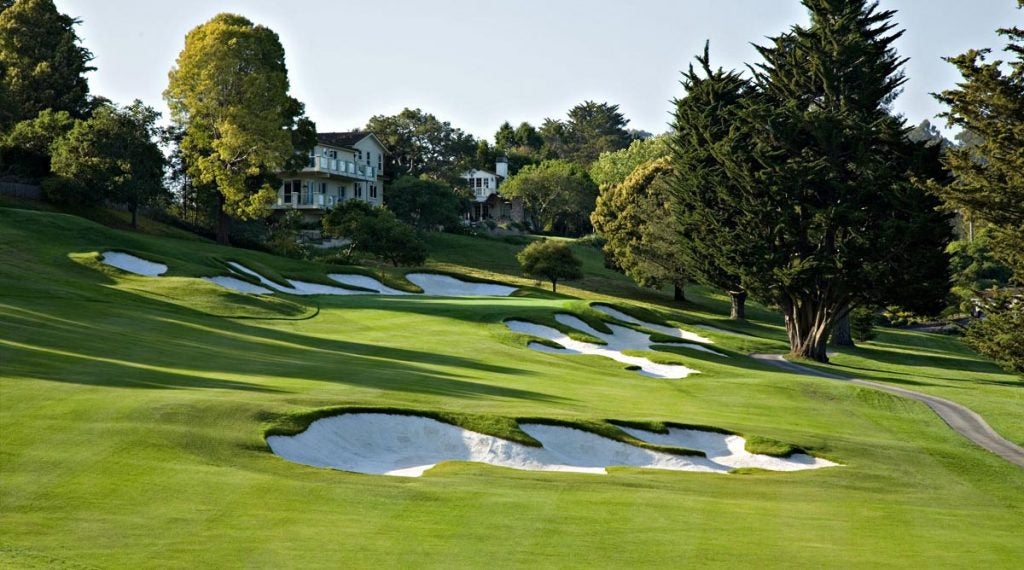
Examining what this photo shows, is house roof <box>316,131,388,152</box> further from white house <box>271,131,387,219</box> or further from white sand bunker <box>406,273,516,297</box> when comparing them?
white sand bunker <box>406,273,516,297</box>

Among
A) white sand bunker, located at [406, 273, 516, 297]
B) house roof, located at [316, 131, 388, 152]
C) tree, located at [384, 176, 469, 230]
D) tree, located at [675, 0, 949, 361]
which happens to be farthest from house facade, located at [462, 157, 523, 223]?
tree, located at [675, 0, 949, 361]

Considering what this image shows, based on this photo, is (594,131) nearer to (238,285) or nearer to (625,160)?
(625,160)

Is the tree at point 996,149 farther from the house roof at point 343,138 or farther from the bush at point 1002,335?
the house roof at point 343,138

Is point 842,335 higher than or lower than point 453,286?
lower

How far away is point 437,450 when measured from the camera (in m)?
20.9

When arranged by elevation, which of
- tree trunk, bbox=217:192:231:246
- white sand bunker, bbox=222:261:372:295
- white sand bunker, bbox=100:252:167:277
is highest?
tree trunk, bbox=217:192:231:246

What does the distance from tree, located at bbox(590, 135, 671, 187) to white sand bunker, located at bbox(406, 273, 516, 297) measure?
1652 inches

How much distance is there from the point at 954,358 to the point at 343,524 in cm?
5897

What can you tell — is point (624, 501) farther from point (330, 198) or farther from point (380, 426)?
point (330, 198)

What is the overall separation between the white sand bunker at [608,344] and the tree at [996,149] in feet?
39.8

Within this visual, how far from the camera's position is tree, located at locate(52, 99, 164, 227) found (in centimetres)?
6819

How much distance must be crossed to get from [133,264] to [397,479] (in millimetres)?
37694

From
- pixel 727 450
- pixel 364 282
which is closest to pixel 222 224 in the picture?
pixel 364 282

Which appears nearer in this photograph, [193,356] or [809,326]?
[193,356]
